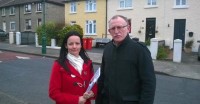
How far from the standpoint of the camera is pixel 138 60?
111 inches

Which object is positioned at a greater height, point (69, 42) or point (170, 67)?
point (69, 42)

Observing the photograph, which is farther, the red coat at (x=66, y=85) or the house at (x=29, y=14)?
the house at (x=29, y=14)

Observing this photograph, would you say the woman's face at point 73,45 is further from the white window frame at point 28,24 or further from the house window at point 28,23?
the house window at point 28,23

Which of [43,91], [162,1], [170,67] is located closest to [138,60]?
[43,91]

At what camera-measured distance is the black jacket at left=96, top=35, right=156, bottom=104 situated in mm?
2816

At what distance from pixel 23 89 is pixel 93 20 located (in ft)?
→ 77.1

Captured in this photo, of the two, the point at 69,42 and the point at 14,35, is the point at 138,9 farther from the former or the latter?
the point at 69,42

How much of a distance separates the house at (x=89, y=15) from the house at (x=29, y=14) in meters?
5.68

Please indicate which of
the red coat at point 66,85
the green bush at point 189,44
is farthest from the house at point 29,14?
the red coat at point 66,85

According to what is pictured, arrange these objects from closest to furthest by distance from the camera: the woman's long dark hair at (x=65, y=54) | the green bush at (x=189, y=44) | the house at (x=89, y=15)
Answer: the woman's long dark hair at (x=65, y=54) < the green bush at (x=189, y=44) < the house at (x=89, y=15)

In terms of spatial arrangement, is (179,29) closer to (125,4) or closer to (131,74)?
A: (125,4)

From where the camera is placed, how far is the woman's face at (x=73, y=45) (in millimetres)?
3105

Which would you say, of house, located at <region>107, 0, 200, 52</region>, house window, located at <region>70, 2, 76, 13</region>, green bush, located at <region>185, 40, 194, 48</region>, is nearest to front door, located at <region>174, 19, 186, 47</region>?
house, located at <region>107, 0, 200, 52</region>

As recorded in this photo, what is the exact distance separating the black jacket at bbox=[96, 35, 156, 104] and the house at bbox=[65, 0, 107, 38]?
1067 inches
